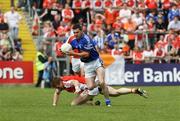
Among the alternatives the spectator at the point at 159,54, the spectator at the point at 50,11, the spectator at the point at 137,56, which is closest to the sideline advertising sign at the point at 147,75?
the spectator at the point at 137,56

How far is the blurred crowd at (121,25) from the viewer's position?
32.8 metres

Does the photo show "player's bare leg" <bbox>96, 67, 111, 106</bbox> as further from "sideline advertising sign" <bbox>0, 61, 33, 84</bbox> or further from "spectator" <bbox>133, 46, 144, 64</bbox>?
"spectator" <bbox>133, 46, 144, 64</bbox>

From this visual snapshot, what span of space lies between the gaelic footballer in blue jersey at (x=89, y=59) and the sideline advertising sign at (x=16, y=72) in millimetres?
13445

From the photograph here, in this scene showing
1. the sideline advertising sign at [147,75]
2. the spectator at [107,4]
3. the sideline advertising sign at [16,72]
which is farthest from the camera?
the spectator at [107,4]

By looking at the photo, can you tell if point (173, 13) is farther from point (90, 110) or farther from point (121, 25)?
point (90, 110)

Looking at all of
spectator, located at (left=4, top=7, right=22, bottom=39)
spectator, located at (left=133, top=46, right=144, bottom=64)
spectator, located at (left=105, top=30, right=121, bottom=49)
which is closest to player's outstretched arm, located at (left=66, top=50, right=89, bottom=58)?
spectator, located at (left=133, top=46, right=144, bottom=64)

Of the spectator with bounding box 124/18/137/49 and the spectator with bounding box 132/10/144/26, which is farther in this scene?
the spectator with bounding box 132/10/144/26

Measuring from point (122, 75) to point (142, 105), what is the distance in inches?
498

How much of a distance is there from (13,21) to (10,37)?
3.62 feet

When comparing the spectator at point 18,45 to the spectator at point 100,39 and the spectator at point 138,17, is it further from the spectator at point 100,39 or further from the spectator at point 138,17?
the spectator at point 138,17

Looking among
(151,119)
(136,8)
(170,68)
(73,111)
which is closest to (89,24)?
(136,8)

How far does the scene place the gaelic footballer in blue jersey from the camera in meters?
18.5

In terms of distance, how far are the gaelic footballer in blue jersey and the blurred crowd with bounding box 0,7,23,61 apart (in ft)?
45.6

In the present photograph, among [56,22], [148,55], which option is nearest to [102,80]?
[148,55]
